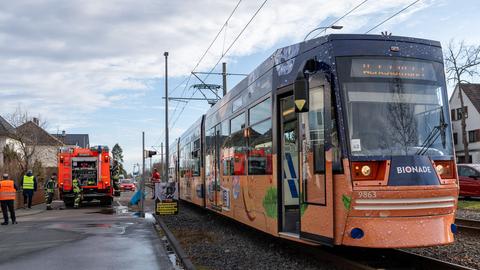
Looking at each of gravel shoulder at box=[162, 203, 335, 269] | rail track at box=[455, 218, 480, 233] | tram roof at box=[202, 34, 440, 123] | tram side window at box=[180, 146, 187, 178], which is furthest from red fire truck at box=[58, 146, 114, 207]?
rail track at box=[455, 218, 480, 233]

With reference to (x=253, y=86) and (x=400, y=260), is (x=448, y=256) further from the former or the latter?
(x=253, y=86)

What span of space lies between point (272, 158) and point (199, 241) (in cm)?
342

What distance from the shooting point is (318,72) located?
7.67 m

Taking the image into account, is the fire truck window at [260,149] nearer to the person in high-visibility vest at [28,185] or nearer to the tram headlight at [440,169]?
the tram headlight at [440,169]

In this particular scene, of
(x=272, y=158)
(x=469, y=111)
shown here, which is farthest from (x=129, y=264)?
(x=469, y=111)

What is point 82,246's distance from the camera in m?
11.2

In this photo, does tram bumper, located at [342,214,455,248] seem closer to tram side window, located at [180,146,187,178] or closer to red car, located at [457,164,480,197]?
tram side window, located at [180,146,187,178]

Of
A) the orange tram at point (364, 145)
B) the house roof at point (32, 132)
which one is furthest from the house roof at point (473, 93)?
the orange tram at point (364, 145)

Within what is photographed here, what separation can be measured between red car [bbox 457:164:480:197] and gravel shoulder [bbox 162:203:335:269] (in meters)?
12.6

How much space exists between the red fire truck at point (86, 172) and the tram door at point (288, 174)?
1803cm

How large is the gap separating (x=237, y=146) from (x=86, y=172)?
1588 centimetres

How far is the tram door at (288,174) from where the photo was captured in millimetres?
8680

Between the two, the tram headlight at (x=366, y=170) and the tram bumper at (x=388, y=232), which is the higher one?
the tram headlight at (x=366, y=170)

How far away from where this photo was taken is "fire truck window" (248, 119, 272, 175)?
9266 mm
